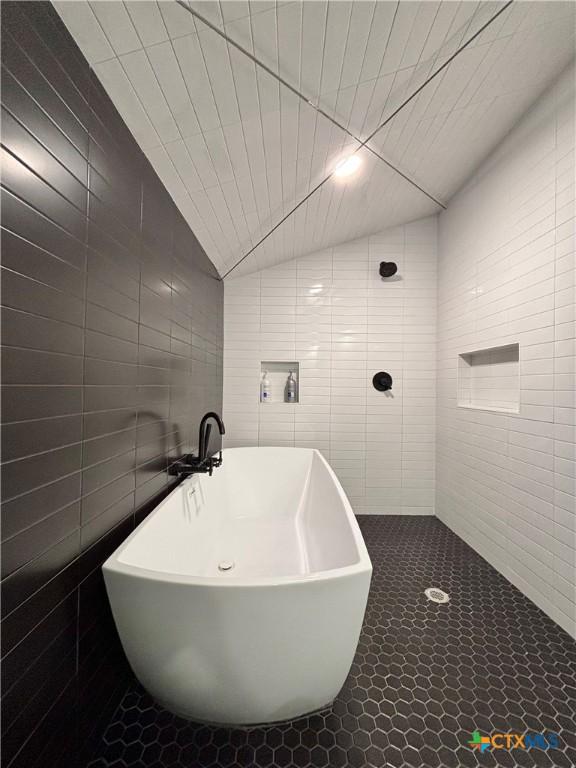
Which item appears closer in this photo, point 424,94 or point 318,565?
point 424,94

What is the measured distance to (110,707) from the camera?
1026 millimetres

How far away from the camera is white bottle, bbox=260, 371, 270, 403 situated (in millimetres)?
3027

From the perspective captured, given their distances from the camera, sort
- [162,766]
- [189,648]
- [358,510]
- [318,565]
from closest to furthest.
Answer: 1. [189,648]
2. [162,766]
3. [318,565]
4. [358,510]

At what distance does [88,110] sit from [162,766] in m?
1.97

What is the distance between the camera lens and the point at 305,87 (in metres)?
1.22

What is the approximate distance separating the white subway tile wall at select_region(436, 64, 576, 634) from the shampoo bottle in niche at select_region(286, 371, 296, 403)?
1462mm

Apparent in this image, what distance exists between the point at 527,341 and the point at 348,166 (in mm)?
1493

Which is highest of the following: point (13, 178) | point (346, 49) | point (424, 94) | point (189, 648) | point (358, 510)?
point (424, 94)

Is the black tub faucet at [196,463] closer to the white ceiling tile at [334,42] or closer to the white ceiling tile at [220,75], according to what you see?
the white ceiling tile at [220,75]

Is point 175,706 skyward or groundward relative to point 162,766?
skyward

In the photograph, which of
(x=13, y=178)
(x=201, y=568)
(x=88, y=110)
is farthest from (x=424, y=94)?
(x=201, y=568)

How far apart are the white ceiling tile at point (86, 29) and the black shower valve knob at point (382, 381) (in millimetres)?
2609

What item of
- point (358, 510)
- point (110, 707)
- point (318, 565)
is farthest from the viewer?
point (358, 510)

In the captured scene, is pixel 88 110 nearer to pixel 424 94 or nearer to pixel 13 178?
pixel 13 178
